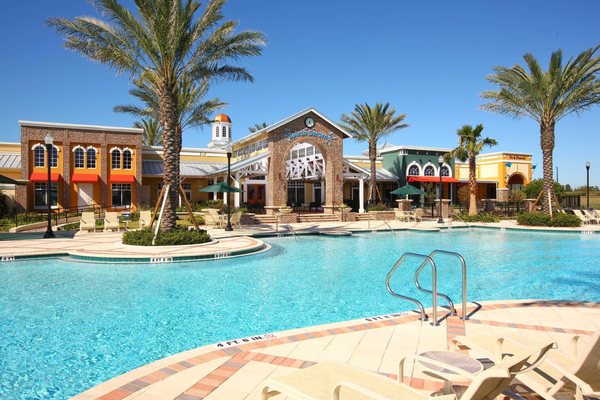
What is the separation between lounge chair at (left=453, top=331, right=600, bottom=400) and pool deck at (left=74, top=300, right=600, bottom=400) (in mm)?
775

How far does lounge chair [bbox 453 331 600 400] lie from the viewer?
10.1 ft

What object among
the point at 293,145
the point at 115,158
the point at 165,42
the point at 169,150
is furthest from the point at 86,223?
the point at 293,145

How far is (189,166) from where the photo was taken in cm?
3738

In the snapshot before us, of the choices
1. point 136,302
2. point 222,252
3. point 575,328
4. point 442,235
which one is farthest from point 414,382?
point 442,235

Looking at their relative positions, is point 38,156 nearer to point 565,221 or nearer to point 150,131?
point 150,131

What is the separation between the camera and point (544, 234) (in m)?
22.5

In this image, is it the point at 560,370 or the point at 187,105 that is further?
the point at 187,105

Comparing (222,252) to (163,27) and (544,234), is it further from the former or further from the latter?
(544,234)

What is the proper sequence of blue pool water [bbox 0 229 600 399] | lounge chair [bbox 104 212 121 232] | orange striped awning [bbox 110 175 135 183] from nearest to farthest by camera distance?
blue pool water [bbox 0 229 600 399], lounge chair [bbox 104 212 121 232], orange striped awning [bbox 110 175 135 183]

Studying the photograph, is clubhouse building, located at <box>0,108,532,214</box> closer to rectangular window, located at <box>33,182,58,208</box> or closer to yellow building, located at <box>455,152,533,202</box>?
rectangular window, located at <box>33,182,58,208</box>

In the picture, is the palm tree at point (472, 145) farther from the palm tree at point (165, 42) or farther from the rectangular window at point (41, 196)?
the rectangular window at point (41, 196)

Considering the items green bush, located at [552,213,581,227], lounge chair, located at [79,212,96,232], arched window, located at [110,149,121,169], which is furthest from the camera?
arched window, located at [110,149,121,169]

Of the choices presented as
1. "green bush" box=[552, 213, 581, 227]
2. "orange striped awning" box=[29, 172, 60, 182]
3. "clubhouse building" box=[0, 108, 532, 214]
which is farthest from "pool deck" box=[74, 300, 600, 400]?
"orange striped awning" box=[29, 172, 60, 182]

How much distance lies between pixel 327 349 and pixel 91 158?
32645 mm
